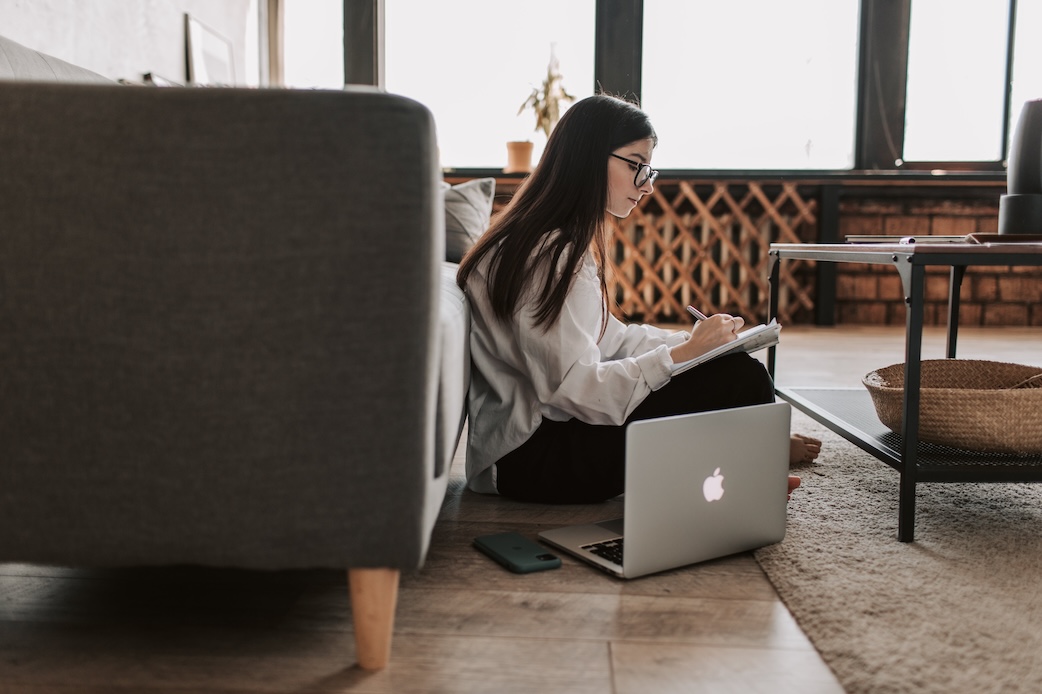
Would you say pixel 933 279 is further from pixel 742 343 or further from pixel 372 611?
pixel 372 611

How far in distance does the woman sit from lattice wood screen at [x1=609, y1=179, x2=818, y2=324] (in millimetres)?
2596

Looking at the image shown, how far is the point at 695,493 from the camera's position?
1.03 meters

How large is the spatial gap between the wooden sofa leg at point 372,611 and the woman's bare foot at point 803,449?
94 centimetres

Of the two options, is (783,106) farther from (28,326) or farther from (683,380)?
(28,326)

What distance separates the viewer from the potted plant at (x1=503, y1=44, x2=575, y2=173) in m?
3.72

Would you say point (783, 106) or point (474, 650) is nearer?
point (474, 650)

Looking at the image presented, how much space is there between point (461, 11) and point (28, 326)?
3612 mm

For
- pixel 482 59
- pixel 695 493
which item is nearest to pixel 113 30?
pixel 482 59

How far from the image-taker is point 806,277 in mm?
3936

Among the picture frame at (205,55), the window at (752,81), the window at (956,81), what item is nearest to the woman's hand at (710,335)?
the picture frame at (205,55)

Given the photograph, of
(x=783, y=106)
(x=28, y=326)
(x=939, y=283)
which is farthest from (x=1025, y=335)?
(x=28, y=326)

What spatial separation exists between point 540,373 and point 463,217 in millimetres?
733

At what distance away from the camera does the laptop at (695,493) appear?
98 centimetres

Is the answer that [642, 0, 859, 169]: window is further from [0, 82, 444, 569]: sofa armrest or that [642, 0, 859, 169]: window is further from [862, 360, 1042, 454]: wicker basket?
[0, 82, 444, 569]: sofa armrest
